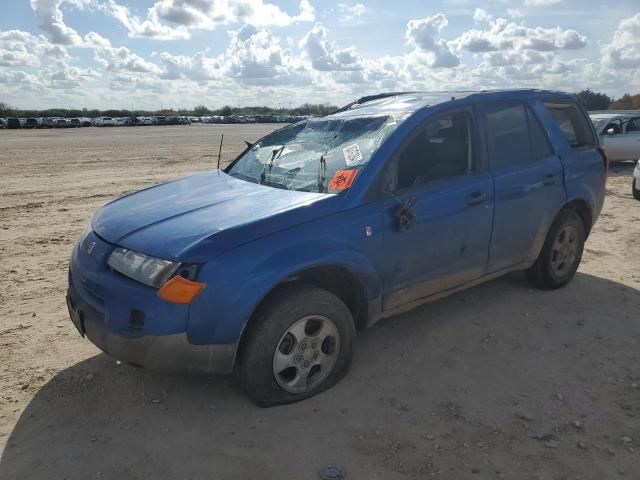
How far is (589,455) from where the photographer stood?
2820mm

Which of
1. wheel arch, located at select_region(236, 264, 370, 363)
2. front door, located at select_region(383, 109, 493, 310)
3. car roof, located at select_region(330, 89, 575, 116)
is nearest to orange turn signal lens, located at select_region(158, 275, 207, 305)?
wheel arch, located at select_region(236, 264, 370, 363)

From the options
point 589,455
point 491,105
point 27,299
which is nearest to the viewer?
point 589,455

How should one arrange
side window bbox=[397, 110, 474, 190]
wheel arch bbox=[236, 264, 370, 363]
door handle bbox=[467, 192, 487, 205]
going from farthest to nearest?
1. door handle bbox=[467, 192, 487, 205]
2. side window bbox=[397, 110, 474, 190]
3. wheel arch bbox=[236, 264, 370, 363]

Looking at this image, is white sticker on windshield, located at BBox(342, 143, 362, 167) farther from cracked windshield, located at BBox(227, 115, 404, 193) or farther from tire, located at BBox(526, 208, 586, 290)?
tire, located at BBox(526, 208, 586, 290)

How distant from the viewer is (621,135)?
14312 millimetres

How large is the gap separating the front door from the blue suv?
0.01 m

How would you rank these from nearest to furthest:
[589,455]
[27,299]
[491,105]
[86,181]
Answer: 1. [589,455]
2. [491,105]
3. [27,299]
4. [86,181]

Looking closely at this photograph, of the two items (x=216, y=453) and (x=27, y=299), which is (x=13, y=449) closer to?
(x=216, y=453)

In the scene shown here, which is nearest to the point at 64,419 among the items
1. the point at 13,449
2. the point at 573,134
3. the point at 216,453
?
the point at 13,449

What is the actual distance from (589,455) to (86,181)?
40.3 ft

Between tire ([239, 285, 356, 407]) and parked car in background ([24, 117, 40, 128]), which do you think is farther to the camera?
parked car in background ([24, 117, 40, 128])

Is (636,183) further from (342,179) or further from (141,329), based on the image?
(141,329)

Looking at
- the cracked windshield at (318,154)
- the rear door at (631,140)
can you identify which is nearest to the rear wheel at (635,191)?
the rear door at (631,140)

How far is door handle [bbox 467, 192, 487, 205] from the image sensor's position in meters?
4.00
